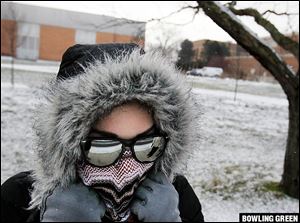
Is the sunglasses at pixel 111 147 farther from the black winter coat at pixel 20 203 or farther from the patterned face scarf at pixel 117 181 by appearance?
the black winter coat at pixel 20 203

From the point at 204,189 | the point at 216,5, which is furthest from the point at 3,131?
the point at 216,5

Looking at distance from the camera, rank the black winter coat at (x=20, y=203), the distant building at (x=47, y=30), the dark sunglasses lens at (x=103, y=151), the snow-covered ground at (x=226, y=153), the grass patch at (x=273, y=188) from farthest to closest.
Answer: the distant building at (x=47, y=30), the grass patch at (x=273, y=188), the snow-covered ground at (x=226, y=153), the black winter coat at (x=20, y=203), the dark sunglasses lens at (x=103, y=151)

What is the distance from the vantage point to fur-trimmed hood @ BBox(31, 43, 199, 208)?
55.2 inches

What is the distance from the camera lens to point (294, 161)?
5.59 m

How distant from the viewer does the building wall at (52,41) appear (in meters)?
21.0

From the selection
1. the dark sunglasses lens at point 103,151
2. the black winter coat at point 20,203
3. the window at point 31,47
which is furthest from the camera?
the window at point 31,47

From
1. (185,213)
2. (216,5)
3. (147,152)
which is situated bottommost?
(185,213)

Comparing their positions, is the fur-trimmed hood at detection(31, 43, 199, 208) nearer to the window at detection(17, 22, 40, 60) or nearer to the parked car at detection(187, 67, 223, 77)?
the parked car at detection(187, 67, 223, 77)

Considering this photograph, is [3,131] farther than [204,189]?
Yes

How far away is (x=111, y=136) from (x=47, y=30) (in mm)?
20932

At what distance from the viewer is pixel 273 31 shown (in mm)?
5664

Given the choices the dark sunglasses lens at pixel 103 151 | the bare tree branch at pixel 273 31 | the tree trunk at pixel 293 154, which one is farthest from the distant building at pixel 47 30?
the dark sunglasses lens at pixel 103 151

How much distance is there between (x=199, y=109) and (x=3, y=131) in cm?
694

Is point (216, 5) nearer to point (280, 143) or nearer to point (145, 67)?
point (145, 67)
